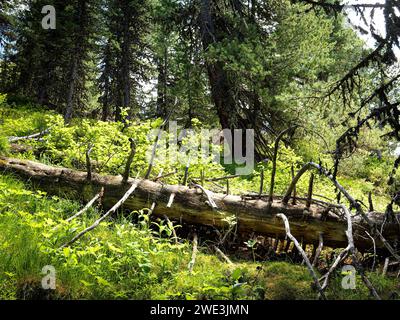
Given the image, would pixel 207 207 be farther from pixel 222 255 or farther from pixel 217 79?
pixel 217 79

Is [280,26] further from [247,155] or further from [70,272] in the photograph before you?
[70,272]

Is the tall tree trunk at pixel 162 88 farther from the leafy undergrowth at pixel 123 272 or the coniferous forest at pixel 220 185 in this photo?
the leafy undergrowth at pixel 123 272

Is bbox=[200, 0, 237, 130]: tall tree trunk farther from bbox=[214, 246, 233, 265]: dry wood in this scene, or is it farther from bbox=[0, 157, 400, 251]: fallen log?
bbox=[214, 246, 233, 265]: dry wood

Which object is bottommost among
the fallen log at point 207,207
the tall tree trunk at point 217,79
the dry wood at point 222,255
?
the dry wood at point 222,255

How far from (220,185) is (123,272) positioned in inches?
159

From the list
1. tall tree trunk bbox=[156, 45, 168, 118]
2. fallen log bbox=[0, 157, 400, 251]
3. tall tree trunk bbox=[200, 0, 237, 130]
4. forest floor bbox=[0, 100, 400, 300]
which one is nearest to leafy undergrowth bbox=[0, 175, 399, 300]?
forest floor bbox=[0, 100, 400, 300]

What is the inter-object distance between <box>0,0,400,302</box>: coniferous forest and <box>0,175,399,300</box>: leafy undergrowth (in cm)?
2

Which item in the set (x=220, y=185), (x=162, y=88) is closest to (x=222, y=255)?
(x=220, y=185)

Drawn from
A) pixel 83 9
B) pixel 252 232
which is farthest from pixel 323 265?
pixel 83 9

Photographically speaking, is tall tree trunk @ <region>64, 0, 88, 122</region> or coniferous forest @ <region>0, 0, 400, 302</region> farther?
tall tree trunk @ <region>64, 0, 88, 122</region>

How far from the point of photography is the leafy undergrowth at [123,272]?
3.04 metres

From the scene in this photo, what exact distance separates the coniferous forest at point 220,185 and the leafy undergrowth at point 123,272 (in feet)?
0.06

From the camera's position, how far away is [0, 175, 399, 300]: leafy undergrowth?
120 inches

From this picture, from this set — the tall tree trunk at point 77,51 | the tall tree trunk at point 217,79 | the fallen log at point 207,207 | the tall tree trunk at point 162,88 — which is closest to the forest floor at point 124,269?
the fallen log at point 207,207
